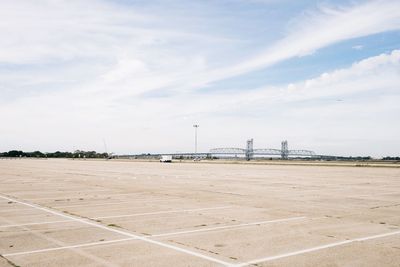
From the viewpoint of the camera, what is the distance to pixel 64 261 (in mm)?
7930

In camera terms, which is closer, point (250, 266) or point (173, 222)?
point (250, 266)

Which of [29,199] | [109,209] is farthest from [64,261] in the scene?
[29,199]

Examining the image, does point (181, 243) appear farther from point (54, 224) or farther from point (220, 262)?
point (54, 224)

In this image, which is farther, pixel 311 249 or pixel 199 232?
pixel 199 232

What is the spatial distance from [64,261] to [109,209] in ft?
23.9

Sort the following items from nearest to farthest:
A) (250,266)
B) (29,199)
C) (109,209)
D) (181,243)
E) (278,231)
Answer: (250,266) → (181,243) → (278,231) → (109,209) → (29,199)

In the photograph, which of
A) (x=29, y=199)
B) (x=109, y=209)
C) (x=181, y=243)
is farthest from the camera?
(x=29, y=199)

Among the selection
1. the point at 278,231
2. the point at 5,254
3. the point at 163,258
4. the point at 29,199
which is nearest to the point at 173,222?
the point at 278,231

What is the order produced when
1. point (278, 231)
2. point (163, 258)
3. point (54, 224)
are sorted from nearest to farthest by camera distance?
point (163, 258), point (278, 231), point (54, 224)

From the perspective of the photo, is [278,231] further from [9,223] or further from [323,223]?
[9,223]

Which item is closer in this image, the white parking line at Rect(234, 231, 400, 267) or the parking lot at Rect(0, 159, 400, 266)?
the white parking line at Rect(234, 231, 400, 267)

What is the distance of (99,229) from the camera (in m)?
11.2

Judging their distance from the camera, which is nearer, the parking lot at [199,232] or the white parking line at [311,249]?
the white parking line at [311,249]

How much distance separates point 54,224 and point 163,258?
202 inches
